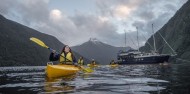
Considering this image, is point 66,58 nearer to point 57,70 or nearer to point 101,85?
point 57,70

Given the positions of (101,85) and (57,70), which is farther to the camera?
(57,70)

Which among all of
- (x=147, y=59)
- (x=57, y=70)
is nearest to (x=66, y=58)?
(x=57, y=70)

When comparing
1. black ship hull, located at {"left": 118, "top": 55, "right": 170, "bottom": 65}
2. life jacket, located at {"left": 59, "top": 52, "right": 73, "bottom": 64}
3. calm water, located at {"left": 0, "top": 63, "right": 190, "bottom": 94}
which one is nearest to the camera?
calm water, located at {"left": 0, "top": 63, "right": 190, "bottom": 94}

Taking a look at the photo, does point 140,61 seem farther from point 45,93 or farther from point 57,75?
point 45,93

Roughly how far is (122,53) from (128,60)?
81.8ft

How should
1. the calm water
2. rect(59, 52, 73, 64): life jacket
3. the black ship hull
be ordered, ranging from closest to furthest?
the calm water, rect(59, 52, 73, 64): life jacket, the black ship hull

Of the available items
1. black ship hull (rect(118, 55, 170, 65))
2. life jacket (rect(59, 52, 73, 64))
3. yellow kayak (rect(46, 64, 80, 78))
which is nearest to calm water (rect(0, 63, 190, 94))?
yellow kayak (rect(46, 64, 80, 78))

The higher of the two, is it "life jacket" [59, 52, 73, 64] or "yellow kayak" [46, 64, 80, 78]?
"life jacket" [59, 52, 73, 64]

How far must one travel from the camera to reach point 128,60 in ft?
448

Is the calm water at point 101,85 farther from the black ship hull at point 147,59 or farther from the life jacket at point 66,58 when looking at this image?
the black ship hull at point 147,59

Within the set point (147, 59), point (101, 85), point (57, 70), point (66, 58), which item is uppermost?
point (147, 59)

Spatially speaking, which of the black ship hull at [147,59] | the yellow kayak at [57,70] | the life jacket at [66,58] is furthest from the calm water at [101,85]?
the black ship hull at [147,59]

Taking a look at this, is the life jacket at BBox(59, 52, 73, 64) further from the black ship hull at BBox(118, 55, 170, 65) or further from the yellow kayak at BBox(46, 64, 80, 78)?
the black ship hull at BBox(118, 55, 170, 65)

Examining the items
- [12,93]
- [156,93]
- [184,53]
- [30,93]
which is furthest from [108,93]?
[184,53]
